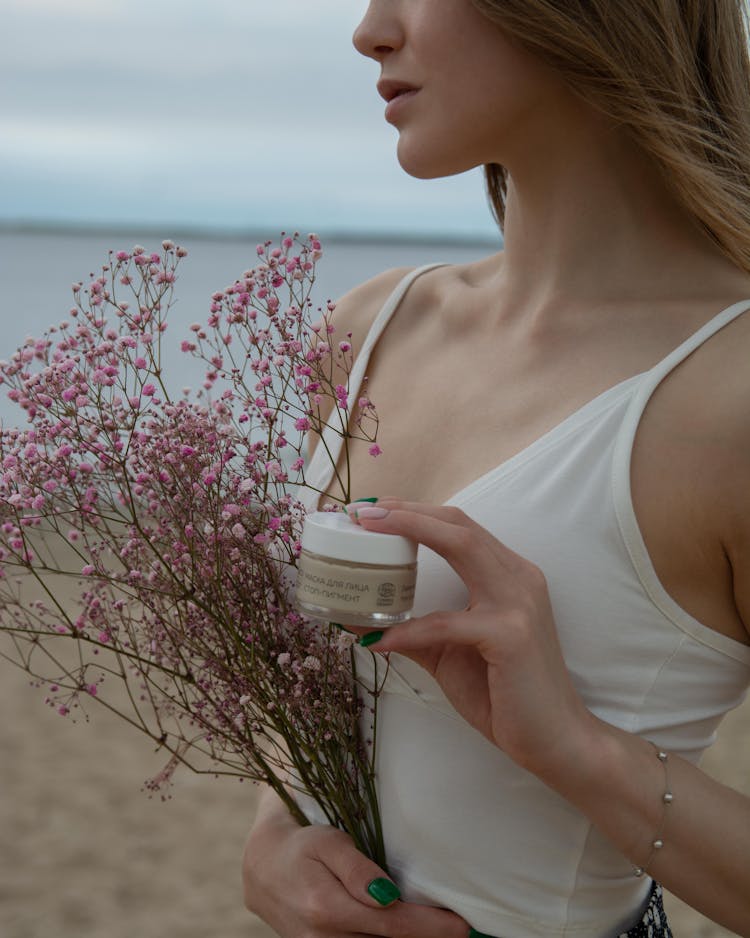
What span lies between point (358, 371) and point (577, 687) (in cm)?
62

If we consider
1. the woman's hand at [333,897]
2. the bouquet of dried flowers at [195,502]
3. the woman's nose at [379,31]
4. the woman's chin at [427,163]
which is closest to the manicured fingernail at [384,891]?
the woman's hand at [333,897]

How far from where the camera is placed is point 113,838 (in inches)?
178

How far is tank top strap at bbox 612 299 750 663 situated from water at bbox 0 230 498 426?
13.8ft

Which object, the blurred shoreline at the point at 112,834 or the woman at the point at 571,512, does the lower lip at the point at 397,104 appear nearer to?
the woman at the point at 571,512

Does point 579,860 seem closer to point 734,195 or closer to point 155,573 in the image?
point 155,573

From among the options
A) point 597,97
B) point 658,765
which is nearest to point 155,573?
point 658,765

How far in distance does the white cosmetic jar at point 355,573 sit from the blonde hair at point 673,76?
0.61 metres

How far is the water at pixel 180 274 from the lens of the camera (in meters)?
Result: 9.11

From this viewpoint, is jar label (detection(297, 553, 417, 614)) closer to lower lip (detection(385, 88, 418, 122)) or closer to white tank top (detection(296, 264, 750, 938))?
white tank top (detection(296, 264, 750, 938))

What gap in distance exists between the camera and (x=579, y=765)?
3.71 ft

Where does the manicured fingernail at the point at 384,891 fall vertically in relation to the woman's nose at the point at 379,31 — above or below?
below

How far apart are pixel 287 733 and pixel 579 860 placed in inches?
14.6

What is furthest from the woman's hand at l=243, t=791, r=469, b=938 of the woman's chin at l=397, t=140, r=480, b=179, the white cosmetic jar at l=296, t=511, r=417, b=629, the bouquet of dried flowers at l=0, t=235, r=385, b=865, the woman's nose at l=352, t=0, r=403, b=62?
the woman's nose at l=352, t=0, r=403, b=62

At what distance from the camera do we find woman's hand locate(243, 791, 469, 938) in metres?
1.32
